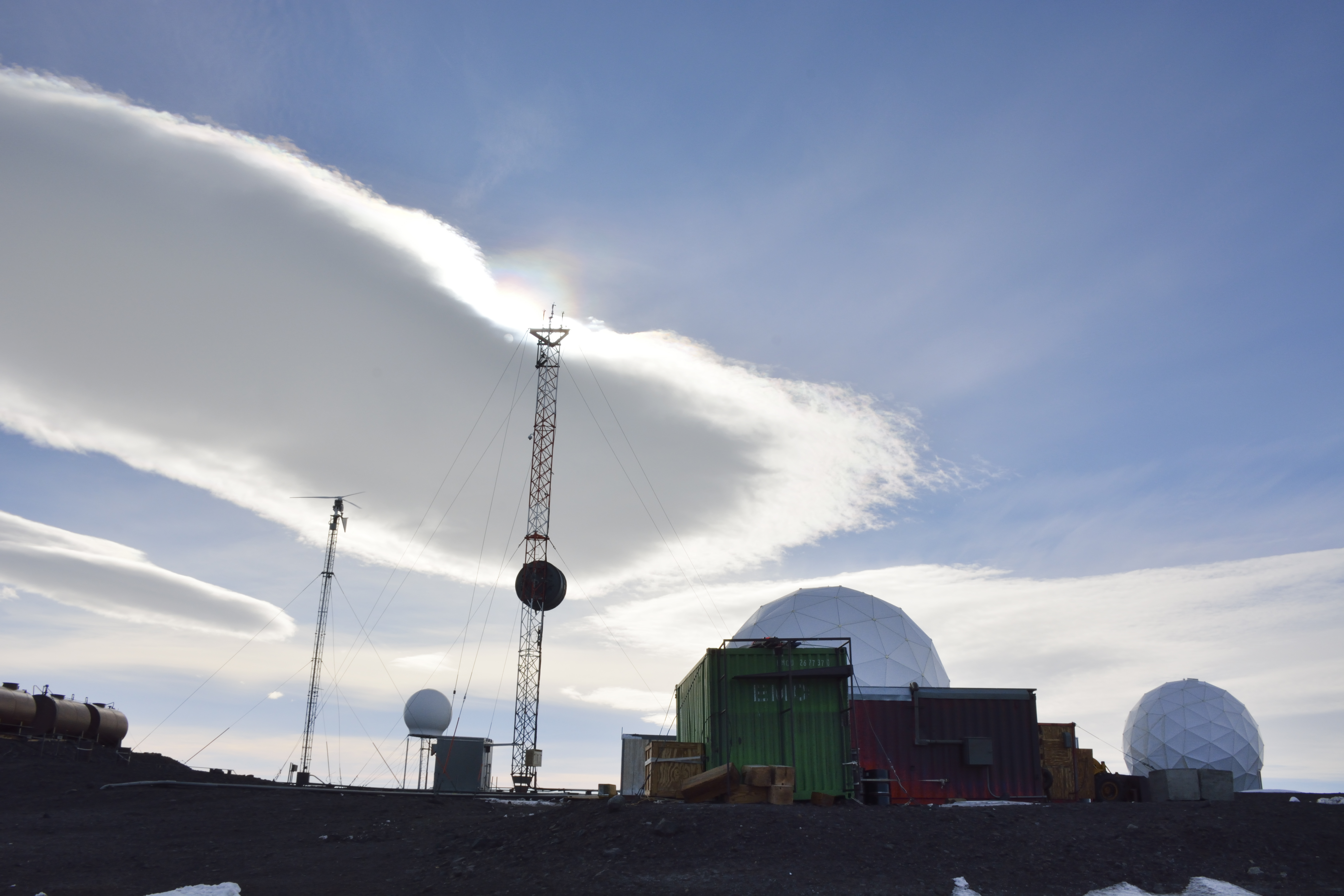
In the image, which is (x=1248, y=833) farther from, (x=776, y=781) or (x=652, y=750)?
(x=652, y=750)

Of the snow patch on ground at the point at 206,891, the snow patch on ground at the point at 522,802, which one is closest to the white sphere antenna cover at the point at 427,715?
the snow patch on ground at the point at 522,802

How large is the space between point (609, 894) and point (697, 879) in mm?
1419

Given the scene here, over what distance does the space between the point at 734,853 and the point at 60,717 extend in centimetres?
4799

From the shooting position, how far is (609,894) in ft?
46.9

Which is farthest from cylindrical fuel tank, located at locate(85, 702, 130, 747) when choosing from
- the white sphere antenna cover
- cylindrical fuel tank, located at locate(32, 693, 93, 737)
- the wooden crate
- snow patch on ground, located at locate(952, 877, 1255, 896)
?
snow patch on ground, located at locate(952, 877, 1255, 896)

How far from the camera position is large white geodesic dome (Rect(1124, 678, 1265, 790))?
4231 cm

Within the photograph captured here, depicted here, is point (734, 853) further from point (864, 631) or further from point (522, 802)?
point (864, 631)

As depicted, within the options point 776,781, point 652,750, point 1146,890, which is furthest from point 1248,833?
point 652,750

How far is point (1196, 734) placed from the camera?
142 feet

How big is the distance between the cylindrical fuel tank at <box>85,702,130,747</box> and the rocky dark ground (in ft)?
110

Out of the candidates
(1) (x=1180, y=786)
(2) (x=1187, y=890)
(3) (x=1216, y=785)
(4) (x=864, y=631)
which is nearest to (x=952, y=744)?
(1) (x=1180, y=786)

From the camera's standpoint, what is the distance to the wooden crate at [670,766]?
23109 mm

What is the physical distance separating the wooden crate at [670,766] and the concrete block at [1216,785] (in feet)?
39.8

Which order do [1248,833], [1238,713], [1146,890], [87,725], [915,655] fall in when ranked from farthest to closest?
[87,725] < [1238,713] < [915,655] < [1248,833] < [1146,890]
